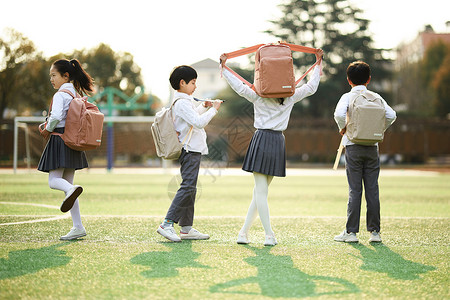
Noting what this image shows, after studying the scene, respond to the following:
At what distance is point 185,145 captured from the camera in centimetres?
493

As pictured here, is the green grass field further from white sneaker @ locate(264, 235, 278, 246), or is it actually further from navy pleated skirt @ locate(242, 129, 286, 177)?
navy pleated skirt @ locate(242, 129, 286, 177)

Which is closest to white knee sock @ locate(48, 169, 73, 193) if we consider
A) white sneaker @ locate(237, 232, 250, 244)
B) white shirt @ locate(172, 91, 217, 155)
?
white shirt @ locate(172, 91, 217, 155)

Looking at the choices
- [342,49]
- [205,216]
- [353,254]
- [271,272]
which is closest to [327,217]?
[205,216]

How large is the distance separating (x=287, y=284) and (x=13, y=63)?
103 ft

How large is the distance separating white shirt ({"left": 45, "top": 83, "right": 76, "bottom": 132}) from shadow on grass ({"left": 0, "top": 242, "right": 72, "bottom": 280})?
114 centimetres

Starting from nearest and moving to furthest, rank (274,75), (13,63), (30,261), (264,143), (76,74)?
(30,261) → (274,75) → (264,143) → (76,74) → (13,63)

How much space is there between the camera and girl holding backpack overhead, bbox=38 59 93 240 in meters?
4.82

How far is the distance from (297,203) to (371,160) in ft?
14.2

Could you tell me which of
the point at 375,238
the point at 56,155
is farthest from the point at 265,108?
the point at 56,155

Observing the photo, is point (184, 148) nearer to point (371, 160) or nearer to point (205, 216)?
point (371, 160)

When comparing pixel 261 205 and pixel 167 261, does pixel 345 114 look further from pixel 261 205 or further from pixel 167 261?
pixel 167 261

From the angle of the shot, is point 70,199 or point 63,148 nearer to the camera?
point 70,199

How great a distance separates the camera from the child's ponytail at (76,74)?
509 centimetres

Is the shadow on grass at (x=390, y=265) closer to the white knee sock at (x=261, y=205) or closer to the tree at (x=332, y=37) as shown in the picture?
the white knee sock at (x=261, y=205)
